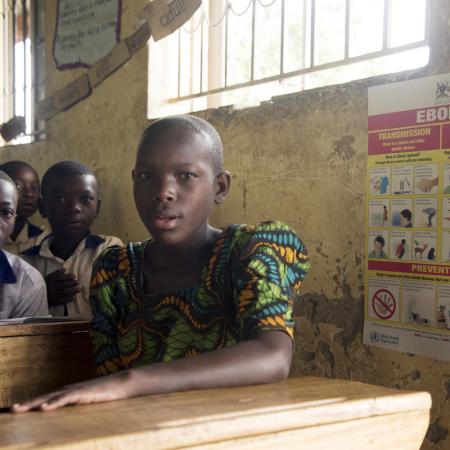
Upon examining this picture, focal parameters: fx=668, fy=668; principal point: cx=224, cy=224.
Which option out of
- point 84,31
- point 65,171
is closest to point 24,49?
point 84,31

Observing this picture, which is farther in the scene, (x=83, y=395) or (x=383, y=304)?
(x=383, y=304)

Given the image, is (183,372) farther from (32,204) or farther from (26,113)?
(26,113)

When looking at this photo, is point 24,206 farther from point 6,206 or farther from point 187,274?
point 187,274

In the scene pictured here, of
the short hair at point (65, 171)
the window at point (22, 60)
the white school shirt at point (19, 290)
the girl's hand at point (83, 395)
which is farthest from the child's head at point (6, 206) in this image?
the window at point (22, 60)

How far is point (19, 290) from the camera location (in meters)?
2.39

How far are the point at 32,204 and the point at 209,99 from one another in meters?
1.36

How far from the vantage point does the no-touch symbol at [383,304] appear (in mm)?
2154

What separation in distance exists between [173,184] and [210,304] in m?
0.29

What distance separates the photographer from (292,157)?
2.55 meters

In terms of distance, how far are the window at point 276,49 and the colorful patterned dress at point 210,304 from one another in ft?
3.43

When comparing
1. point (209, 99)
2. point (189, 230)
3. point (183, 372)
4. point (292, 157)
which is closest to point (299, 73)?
point (292, 157)

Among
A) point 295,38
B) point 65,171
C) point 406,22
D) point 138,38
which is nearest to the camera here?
point 406,22

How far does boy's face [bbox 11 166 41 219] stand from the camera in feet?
12.8

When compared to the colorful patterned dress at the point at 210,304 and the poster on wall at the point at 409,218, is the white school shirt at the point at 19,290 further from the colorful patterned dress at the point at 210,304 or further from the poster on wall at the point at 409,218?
the poster on wall at the point at 409,218
